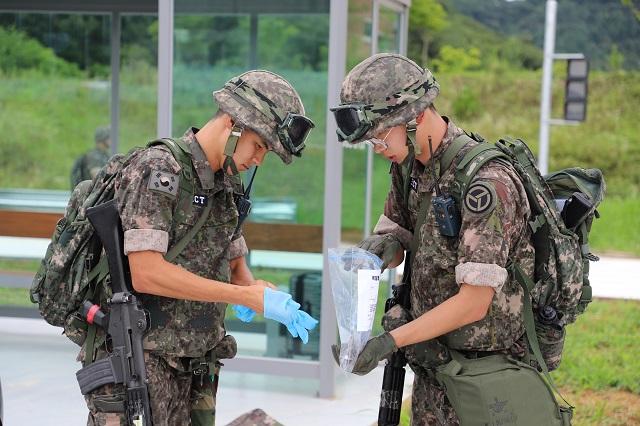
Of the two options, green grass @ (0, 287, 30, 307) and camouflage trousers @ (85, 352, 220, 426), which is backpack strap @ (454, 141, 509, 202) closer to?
camouflage trousers @ (85, 352, 220, 426)

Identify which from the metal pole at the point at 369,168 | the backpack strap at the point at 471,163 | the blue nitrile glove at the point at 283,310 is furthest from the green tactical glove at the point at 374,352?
the metal pole at the point at 369,168

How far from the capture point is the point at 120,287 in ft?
9.32

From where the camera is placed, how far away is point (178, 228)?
2.86 meters

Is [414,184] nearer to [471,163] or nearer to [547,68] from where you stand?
[471,163]

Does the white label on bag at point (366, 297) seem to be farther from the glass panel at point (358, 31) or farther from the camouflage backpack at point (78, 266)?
Answer: the glass panel at point (358, 31)

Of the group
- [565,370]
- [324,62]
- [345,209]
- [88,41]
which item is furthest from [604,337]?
[88,41]

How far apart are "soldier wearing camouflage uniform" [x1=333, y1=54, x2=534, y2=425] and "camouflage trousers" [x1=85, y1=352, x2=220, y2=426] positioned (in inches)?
24.5

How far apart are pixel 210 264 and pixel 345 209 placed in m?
3.11

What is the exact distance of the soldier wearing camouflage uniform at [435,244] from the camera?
105 inches

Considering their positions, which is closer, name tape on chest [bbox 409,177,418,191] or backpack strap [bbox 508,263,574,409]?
backpack strap [bbox 508,263,574,409]

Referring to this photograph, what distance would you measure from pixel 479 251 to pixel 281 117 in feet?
2.24

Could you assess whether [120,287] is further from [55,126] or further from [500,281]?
[55,126]

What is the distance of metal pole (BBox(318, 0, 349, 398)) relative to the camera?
5602mm

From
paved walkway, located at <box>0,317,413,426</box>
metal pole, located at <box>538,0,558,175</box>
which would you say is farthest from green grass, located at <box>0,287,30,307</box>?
metal pole, located at <box>538,0,558,175</box>
